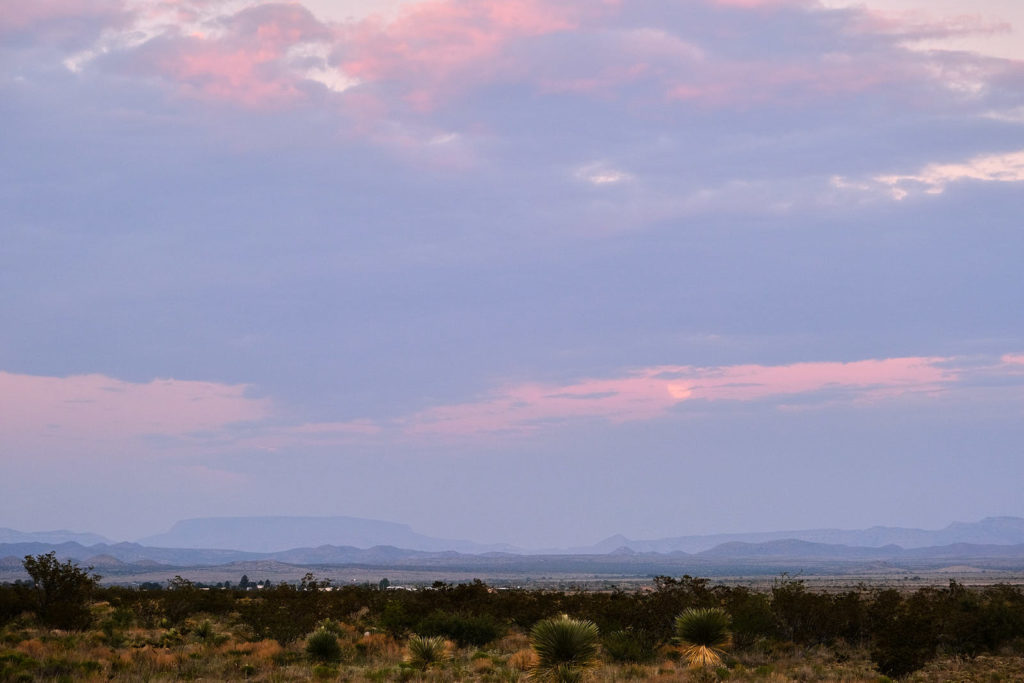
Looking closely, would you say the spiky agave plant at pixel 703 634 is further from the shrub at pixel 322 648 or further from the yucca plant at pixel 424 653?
the shrub at pixel 322 648

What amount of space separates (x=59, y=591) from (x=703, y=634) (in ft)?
62.3

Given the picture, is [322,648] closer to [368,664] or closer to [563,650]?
[368,664]

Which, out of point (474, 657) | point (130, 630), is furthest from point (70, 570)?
point (474, 657)

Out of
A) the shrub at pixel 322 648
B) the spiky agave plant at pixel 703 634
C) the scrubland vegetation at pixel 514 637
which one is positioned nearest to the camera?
the scrubland vegetation at pixel 514 637

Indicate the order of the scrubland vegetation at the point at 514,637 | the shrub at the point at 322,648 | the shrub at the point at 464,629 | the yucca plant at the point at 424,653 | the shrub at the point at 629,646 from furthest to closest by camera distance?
the shrub at the point at 464,629
the shrub at the point at 322,648
the shrub at the point at 629,646
the yucca plant at the point at 424,653
the scrubland vegetation at the point at 514,637

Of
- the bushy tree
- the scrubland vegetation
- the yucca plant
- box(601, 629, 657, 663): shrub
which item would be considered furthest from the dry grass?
the bushy tree

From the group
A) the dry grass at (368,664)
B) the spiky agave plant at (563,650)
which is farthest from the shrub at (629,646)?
the spiky agave plant at (563,650)

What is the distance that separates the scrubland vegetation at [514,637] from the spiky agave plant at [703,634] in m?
0.03

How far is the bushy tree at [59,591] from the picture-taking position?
92.3ft

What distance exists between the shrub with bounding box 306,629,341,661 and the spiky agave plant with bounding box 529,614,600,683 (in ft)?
24.5

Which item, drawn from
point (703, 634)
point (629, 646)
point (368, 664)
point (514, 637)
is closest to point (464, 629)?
point (514, 637)

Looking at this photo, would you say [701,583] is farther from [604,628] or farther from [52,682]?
[52,682]

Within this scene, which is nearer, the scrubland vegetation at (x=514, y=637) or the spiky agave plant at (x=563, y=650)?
the spiky agave plant at (x=563, y=650)

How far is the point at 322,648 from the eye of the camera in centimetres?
2541
